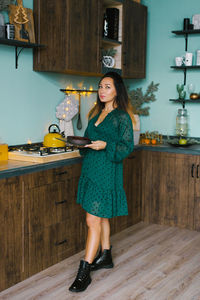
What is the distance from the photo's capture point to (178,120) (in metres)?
4.43

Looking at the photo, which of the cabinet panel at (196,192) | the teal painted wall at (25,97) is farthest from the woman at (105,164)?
the cabinet panel at (196,192)

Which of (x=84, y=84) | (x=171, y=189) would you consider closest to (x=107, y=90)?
(x=84, y=84)

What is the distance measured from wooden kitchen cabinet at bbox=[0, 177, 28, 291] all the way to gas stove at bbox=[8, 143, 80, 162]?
319mm

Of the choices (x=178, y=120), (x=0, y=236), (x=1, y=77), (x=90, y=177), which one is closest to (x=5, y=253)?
(x=0, y=236)

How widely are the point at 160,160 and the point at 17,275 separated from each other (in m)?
1.98

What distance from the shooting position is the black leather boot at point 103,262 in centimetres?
300

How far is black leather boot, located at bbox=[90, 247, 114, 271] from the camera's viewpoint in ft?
9.86

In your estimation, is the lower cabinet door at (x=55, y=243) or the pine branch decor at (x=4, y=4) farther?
the pine branch decor at (x=4, y=4)

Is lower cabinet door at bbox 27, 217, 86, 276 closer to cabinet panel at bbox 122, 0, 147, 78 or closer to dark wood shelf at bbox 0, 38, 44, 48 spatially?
dark wood shelf at bbox 0, 38, 44, 48

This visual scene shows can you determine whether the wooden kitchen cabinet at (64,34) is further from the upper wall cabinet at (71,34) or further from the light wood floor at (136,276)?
the light wood floor at (136,276)

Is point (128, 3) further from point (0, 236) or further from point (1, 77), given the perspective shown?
point (0, 236)

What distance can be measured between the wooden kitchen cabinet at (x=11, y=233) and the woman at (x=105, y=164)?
0.42 m

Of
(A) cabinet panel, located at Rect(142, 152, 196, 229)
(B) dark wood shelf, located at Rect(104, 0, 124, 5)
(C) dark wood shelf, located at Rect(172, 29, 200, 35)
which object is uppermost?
(B) dark wood shelf, located at Rect(104, 0, 124, 5)

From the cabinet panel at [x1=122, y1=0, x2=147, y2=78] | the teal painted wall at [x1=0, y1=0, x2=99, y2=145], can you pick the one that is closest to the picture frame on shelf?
the teal painted wall at [x1=0, y1=0, x2=99, y2=145]
